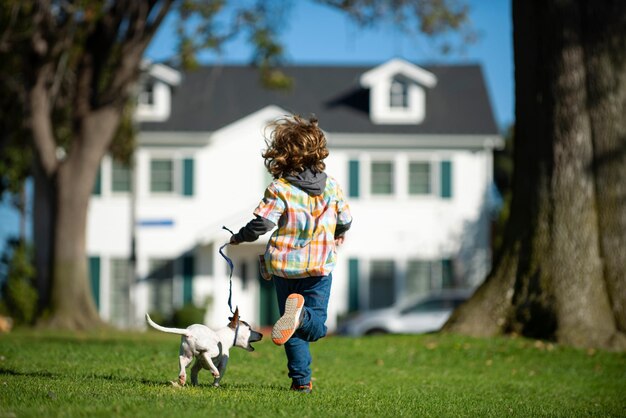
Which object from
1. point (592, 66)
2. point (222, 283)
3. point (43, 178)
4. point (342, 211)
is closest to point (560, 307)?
point (592, 66)

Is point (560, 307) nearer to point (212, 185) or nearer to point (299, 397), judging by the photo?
point (299, 397)

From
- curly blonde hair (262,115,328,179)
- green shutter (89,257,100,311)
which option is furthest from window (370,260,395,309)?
curly blonde hair (262,115,328,179)

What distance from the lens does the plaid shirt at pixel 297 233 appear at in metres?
7.28

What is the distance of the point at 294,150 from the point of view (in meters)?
7.39

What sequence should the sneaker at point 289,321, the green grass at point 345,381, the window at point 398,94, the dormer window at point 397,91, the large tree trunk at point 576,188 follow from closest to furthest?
the green grass at point 345,381 < the sneaker at point 289,321 < the large tree trunk at point 576,188 < the dormer window at point 397,91 < the window at point 398,94

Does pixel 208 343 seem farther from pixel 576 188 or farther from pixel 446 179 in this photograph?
pixel 446 179

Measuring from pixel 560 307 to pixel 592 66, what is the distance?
2.99m

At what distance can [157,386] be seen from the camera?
756cm

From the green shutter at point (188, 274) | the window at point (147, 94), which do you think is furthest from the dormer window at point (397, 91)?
the green shutter at point (188, 274)

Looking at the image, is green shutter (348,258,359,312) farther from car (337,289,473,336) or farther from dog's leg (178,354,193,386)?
dog's leg (178,354,193,386)

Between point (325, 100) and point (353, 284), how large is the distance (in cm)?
622

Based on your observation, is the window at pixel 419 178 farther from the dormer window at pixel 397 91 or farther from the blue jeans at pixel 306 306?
the blue jeans at pixel 306 306

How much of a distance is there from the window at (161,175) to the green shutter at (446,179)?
7.99m

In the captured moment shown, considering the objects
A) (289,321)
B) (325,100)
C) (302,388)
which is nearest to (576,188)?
(302,388)
